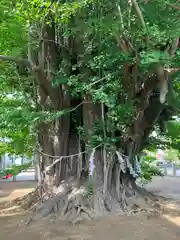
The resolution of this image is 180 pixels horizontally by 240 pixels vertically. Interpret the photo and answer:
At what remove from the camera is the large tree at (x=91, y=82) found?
534 cm

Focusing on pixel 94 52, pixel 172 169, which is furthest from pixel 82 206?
pixel 172 169

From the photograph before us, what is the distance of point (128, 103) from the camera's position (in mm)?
6613

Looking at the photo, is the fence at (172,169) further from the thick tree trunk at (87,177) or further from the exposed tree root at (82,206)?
the exposed tree root at (82,206)

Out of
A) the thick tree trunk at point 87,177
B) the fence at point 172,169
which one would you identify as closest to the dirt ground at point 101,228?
the thick tree trunk at point 87,177

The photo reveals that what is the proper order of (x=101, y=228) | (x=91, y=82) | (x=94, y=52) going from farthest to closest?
(x=94, y=52), (x=91, y=82), (x=101, y=228)

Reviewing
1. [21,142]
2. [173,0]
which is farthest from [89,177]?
[173,0]

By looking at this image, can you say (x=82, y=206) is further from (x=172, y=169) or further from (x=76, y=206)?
(x=172, y=169)

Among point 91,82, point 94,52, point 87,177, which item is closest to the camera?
point 91,82

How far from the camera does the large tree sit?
5.34 m

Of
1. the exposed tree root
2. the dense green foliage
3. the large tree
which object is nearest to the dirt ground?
the exposed tree root

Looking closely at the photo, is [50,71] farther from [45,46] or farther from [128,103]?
[128,103]

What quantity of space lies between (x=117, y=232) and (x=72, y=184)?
2110 mm

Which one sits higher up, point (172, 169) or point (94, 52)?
point (94, 52)

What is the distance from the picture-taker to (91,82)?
6.45 meters
